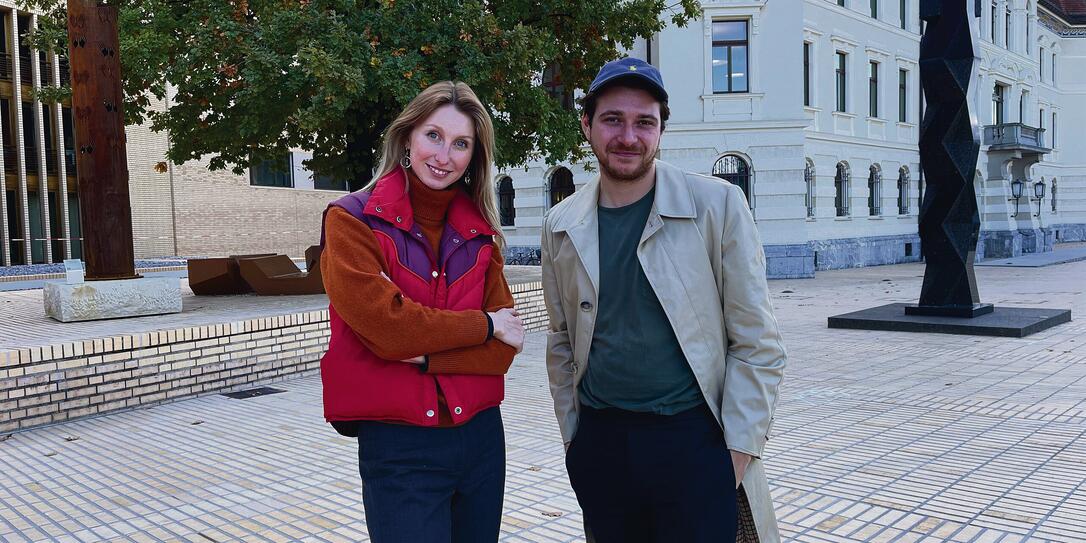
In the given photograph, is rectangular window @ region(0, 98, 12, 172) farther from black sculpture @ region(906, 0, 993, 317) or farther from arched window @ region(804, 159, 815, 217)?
black sculpture @ region(906, 0, 993, 317)

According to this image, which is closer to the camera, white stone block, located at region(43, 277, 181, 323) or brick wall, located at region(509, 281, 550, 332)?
white stone block, located at region(43, 277, 181, 323)

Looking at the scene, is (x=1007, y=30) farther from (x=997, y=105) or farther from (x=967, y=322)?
(x=967, y=322)

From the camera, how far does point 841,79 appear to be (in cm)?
2700

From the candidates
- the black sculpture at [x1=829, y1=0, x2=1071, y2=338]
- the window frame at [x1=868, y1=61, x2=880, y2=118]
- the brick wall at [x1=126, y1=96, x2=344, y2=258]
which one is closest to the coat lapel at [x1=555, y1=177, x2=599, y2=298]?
the black sculpture at [x1=829, y1=0, x2=1071, y2=338]

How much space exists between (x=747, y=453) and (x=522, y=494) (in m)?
2.59

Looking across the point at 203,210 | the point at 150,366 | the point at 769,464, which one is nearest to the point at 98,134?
the point at 150,366

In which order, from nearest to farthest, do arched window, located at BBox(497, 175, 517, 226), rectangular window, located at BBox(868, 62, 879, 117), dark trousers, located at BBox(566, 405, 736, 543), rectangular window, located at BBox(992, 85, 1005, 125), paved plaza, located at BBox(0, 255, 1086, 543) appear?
dark trousers, located at BBox(566, 405, 736, 543) < paved plaza, located at BBox(0, 255, 1086, 543) < arched window, located at BBox(497, 175, 517, 226) < rectangular window, located at BBox(868, 62, 879, 117) < rectangular window, located at BBox(992, 85, 1005, 125)

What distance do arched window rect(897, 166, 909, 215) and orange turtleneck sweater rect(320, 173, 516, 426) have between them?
30.5m

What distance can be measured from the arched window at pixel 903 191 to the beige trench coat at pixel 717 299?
30054 millimetres

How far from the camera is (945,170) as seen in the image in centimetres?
1161

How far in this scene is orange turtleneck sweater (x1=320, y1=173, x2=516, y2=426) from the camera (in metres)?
2.13

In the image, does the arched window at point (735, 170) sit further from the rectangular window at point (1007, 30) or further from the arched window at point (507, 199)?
the rectangular window at point (1007, 30)

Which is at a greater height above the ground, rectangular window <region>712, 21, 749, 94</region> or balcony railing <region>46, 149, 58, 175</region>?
rectangular window <region>712, 21, 749, 94</region>

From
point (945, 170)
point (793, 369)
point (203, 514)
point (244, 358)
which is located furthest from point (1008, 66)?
point (203, 514)
